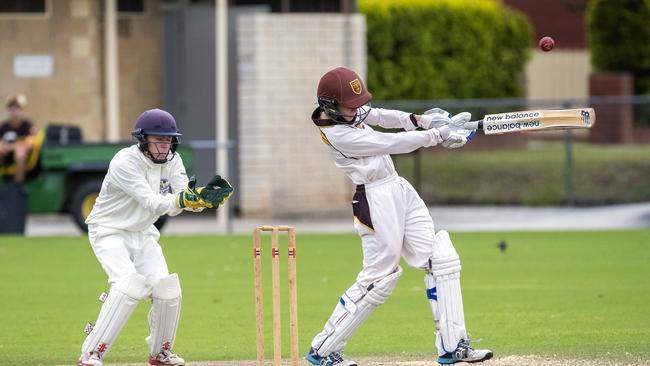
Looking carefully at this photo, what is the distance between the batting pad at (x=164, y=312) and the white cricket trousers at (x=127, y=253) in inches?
4.4

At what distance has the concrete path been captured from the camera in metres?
18.4

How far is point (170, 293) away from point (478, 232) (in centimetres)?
966

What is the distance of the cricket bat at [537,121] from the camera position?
815cm

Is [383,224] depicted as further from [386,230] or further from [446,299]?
[446,299]

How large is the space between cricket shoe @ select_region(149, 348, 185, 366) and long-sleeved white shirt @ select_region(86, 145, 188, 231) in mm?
814

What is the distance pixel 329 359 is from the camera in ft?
27.2

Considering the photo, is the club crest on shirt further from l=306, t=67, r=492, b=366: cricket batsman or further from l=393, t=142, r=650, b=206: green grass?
l=393, t=142, r=650, b=206: green grass

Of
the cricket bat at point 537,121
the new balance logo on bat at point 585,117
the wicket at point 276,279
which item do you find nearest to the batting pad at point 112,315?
the wicket at point 276,279

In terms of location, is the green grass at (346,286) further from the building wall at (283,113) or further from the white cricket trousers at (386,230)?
the building wall at (283,113)

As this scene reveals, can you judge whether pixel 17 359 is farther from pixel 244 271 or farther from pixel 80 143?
pixel 80 143

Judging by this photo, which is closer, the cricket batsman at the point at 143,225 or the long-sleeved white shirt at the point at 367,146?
the long-sleeved white shirt at the point at 367,146

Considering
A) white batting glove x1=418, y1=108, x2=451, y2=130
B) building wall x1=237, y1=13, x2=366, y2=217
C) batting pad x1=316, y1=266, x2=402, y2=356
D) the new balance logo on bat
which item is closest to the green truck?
building wall x1=237, y1=13, x2=366, y2=217

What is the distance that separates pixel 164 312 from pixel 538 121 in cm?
263

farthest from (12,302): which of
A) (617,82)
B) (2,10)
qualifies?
(617,82)
